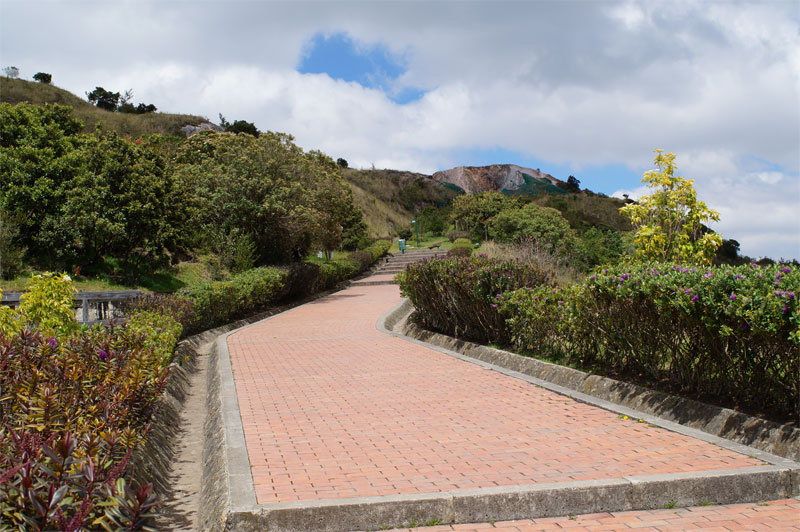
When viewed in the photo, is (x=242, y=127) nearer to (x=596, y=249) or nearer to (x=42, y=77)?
(x=42, y=77)

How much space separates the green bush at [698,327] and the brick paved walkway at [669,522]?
1.28 meters

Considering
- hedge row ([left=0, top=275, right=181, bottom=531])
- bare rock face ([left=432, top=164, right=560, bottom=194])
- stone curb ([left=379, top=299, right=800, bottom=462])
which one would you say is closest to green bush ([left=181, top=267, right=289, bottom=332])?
hedge row ([left=0, top=275, right=181, bottom=531])

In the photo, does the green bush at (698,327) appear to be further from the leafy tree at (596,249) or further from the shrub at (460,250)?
the shrub at (460,250)

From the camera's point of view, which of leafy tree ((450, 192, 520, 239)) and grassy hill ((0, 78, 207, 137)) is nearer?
leafy tree ((450, 192, 520, 239))

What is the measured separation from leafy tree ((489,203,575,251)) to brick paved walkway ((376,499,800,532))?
22.8 m

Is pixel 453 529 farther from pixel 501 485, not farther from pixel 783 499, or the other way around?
pixel 783 499

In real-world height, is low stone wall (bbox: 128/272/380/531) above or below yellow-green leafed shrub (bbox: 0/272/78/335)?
below

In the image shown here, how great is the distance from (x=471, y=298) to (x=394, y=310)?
7.01 m

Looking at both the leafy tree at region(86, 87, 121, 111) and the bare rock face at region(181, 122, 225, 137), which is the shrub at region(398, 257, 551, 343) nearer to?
the bare rock face at region(181, 122, 225, 137)

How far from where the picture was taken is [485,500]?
4012 millimetres

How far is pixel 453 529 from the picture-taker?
152 inches

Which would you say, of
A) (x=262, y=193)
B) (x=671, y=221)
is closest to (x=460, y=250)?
(x=262, y=193)

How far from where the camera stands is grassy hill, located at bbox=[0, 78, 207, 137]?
51156mm

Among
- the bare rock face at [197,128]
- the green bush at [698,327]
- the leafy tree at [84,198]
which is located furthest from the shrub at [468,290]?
the bare rock face at [197,128]
